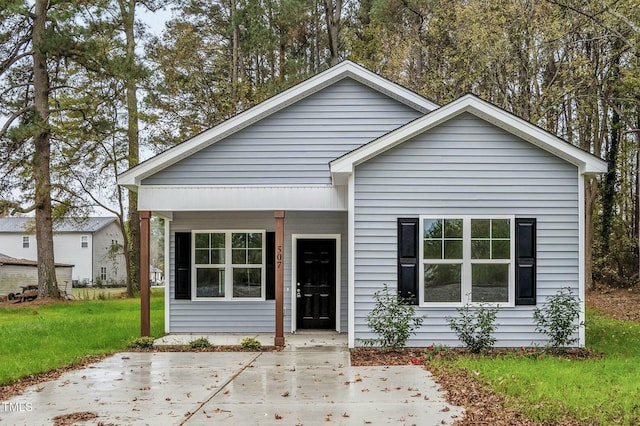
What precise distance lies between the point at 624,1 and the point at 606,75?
6.65m

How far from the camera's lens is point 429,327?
10.5 meters

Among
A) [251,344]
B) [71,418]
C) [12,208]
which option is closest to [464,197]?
[251,344]

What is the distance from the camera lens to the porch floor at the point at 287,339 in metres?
11.2

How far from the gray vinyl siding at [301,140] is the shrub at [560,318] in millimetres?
4674

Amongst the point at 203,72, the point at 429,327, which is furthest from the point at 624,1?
the point at 203,72

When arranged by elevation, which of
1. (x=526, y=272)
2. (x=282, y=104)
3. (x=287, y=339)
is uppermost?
(x=282, y=104)

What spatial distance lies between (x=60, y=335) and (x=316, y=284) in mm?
5410

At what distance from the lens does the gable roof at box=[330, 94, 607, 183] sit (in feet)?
33.7

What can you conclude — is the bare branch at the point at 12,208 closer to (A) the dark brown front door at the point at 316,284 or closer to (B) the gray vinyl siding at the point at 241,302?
(B) the gray vinyl siding at the point at 241,302

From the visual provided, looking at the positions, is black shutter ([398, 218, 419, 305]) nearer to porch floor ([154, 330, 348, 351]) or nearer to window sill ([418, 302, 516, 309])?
window sill ([418, 302, 516, 309])

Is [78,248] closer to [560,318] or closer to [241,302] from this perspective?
[241,302]

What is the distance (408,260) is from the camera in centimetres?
1048

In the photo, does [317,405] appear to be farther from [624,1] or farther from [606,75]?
[606,75]

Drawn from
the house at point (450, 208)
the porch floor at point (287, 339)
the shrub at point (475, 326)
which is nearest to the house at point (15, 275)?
the porch floor at point (287, 339)
